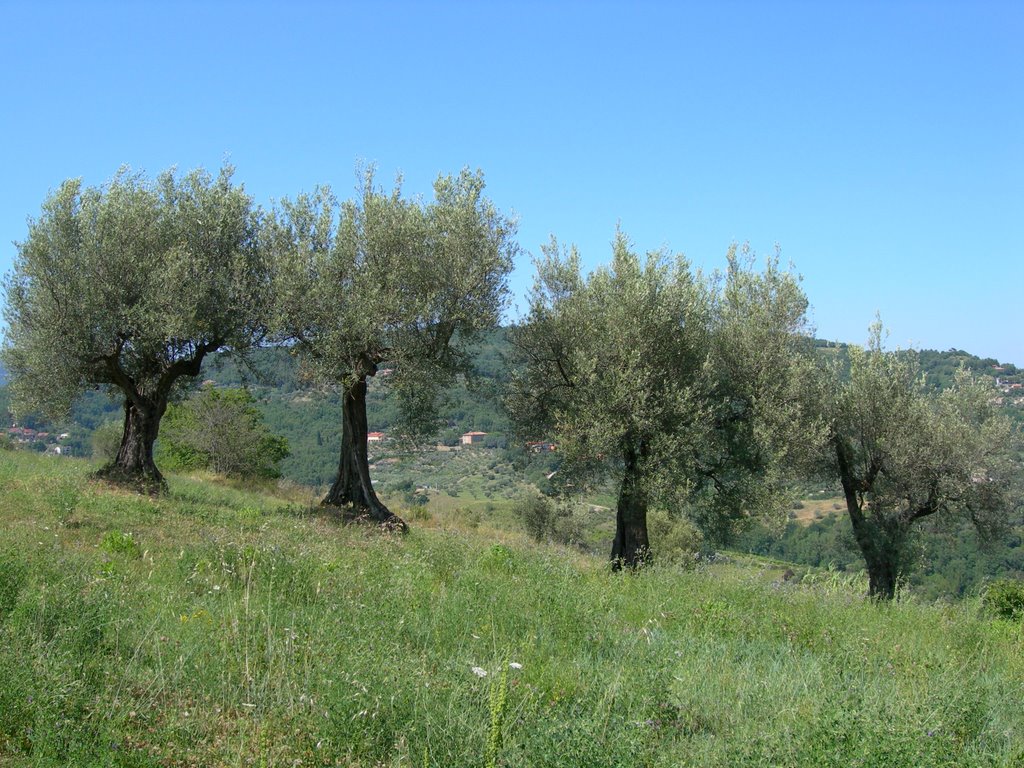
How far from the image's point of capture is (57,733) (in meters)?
4.33

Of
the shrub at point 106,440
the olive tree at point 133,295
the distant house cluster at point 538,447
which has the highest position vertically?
the olive tree at point 133,295

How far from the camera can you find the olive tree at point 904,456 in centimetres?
2280

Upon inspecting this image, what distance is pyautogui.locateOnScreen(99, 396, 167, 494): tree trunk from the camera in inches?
736

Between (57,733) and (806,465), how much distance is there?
20695mm

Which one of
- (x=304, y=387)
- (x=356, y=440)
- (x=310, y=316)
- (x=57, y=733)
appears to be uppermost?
(x=310, y=316)

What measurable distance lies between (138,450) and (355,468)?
5516mm

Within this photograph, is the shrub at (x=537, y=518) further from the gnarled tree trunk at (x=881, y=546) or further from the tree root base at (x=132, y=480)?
the tree root base at (x=132, y=480)

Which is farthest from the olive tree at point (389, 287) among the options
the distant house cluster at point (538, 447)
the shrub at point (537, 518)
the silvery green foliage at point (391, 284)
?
the shrub at point (537, 518)

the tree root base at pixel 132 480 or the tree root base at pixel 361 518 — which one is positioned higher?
the tree root base at pixel 132 480

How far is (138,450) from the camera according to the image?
62.7ft

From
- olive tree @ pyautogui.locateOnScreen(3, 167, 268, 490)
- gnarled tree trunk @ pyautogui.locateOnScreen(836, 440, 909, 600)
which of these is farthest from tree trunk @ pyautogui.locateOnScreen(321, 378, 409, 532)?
gnarled tree trunk @ pyautogui.locateOnScreen(836, 440, 909, 600)

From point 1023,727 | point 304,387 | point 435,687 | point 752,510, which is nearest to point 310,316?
point 304,387

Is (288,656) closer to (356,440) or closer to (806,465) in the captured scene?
(356,440)

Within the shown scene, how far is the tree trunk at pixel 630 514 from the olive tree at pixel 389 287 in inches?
206
